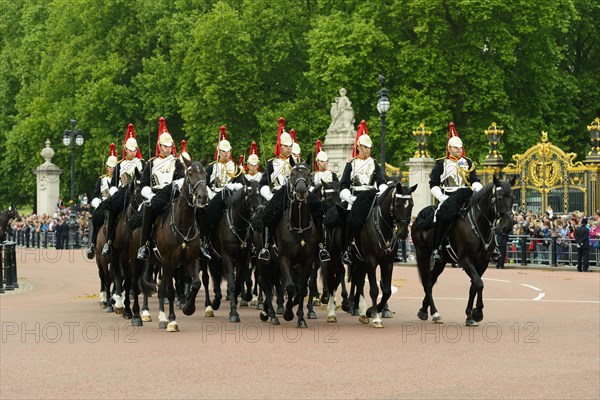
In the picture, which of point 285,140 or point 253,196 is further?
point 285,140

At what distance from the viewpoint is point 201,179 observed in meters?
16.7

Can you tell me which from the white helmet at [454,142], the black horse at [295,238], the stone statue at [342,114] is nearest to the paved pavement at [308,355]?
the black horse at [295,238]

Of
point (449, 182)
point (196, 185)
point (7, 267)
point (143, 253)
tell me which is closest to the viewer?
point (196, 185)

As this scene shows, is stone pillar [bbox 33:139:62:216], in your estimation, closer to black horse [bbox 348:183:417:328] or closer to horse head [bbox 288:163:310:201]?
black horse [bbox 348:183:417:328]

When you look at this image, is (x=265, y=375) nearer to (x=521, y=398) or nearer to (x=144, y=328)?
(x=521, y=398)

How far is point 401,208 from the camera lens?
1709 cm

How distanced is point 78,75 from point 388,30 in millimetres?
19885

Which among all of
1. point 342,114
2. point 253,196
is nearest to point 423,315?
point 253,196

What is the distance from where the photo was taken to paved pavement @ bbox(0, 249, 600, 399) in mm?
11625

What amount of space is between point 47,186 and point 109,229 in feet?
143

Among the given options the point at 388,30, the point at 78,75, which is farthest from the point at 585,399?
the point at 78,75

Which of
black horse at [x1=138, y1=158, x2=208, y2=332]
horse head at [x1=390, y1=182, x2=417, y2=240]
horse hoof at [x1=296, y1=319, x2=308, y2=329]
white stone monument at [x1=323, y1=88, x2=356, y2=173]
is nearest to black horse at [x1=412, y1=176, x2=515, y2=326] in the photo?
horse head at [x1=390, y1=182, x2=417, y2=240]

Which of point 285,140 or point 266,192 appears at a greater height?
point 285,140

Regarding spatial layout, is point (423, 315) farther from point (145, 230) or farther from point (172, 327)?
point (145, 230)
